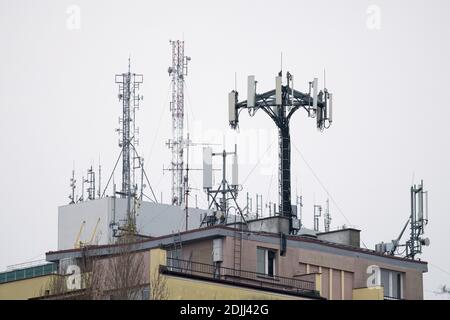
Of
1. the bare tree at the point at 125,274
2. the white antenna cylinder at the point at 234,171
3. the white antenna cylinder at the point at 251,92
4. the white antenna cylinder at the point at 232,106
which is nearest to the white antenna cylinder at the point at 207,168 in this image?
the white antenna cylinder at the point at 234,171

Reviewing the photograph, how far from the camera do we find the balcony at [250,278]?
7301 cm

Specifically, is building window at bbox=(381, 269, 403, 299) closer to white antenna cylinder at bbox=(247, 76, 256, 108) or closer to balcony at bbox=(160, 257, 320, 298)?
balcony at bbox=(160, 257, 320, 298)

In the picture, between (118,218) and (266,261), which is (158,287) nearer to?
(266,261)

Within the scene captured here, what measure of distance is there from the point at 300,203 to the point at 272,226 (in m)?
19.5

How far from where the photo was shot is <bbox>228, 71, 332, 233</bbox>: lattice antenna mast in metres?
89.6

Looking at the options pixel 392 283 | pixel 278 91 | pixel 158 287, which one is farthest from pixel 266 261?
pixel 158 287

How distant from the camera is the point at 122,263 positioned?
2680 inches

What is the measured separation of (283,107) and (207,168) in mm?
6170

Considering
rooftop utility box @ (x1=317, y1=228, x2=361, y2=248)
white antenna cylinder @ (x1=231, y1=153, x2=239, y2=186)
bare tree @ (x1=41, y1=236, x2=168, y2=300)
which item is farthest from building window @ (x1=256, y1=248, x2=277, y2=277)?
bare tree @ (x1=41, y1=236, x2=168, y2=300)

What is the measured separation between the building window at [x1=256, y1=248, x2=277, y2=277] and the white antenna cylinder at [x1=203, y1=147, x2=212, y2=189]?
737 centimetres

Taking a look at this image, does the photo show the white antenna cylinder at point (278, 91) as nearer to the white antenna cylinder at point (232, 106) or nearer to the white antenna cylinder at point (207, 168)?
the white antenna cylinder at point (232, 106)

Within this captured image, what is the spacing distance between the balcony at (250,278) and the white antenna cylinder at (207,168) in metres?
8.18
